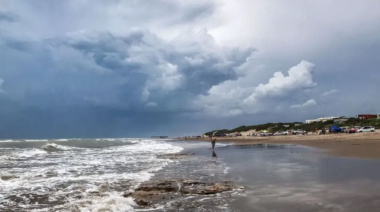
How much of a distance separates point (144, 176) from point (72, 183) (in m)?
3.83

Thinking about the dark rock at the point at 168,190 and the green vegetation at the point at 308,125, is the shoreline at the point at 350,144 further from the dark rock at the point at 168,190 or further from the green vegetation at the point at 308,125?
the green vegetation at the point at 308,125

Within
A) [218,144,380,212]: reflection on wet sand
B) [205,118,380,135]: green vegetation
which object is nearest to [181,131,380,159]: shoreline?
[218,144,380,212]: reflection on wet sand

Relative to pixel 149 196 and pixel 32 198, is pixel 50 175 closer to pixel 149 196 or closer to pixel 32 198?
pixel 32 198

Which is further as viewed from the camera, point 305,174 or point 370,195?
point 305,174

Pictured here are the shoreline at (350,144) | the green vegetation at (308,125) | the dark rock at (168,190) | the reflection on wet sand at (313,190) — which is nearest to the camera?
the reflection on wet sand at (313,190)

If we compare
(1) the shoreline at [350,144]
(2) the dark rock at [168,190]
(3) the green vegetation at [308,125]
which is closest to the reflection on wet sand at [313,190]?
(2) the dark rock at [168,190]

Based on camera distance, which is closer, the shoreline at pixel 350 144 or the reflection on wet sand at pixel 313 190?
the reflection on wet sand at pixel 313 190

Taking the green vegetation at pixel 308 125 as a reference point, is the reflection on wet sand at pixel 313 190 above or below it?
below

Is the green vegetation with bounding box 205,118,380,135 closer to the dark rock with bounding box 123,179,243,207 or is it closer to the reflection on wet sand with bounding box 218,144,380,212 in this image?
the reflection on wet sand with bounding box 218,144,380,212

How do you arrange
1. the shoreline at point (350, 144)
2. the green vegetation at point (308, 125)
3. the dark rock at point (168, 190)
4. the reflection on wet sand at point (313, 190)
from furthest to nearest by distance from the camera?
the green vegetation at point (308, 125)
the shoreline at point (350, 144)
the dark rock at point (168, 190)
the reflection on wet sand at point (313, 190)

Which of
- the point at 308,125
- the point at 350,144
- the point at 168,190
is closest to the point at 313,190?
the point at 168,190

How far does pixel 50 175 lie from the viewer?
20656 millimetres

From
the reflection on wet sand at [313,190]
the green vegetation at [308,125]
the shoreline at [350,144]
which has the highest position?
the green vegetation at [308,125]

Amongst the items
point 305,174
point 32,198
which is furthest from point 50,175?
point 305,174
